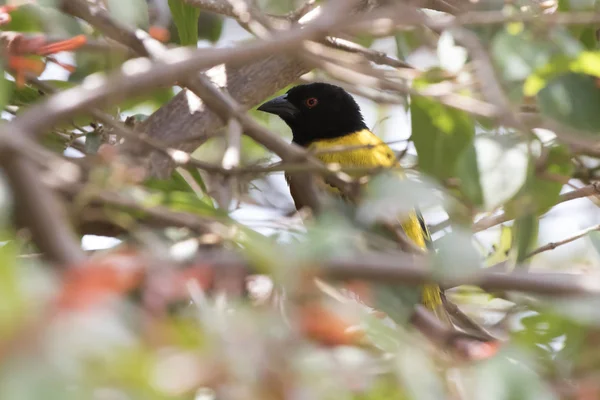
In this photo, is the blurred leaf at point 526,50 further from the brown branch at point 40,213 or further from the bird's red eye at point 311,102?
the bird's red eye at point 311,102

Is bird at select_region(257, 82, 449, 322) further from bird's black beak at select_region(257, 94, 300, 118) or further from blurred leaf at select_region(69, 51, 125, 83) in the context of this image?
blurred leaf at select_region(69, 51, 125, 83)

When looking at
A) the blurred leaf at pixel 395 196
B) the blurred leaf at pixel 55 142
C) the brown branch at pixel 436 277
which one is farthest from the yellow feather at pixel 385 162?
the brown branch at pixel 436 277


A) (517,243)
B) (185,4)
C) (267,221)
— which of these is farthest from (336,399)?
(185,4)

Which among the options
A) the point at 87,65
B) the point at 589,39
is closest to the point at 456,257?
the point at 589,39

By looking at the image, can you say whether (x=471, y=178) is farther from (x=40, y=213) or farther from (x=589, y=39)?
(x=589, y=39)

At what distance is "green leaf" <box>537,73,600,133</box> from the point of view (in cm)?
190

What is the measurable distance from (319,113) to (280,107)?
0.39m

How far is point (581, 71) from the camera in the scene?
190 cm

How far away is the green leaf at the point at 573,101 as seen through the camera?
6.24 feet

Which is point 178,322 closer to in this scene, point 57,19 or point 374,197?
point 374,197

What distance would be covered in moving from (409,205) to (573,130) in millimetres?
610

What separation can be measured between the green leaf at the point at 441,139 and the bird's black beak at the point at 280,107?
99.1 inches

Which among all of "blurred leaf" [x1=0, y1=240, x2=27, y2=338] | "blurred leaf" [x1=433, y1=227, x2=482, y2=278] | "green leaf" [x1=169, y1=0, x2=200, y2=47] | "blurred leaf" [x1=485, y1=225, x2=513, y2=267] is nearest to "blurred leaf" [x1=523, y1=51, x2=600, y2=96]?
"blurred leaf" [x1=433, y1=227, x2=482, y2=278]

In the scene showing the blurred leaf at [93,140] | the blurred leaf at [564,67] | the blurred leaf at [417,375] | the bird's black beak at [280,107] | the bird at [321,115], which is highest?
the blurred leaf at [564,67]
